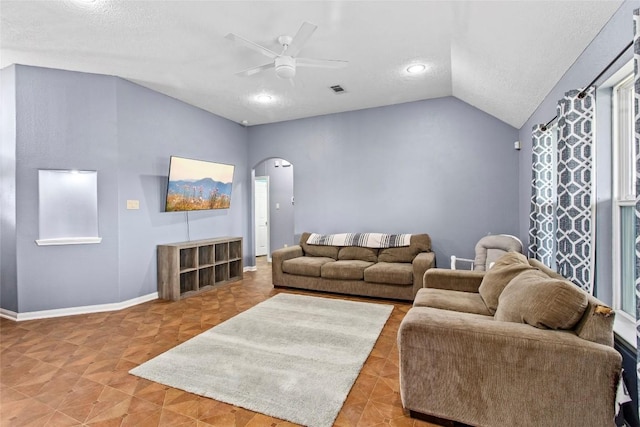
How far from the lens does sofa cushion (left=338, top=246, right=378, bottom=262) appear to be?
468 cm

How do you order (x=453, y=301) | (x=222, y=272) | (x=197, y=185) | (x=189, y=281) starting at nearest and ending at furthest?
1. (x=453, y=301)
2. (x=189, y=281)
3. (x=197, y=185)
4. (x=222, y=272)

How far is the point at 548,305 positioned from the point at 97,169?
457cm

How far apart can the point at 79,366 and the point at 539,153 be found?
458cm

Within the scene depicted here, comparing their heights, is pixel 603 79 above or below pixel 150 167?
above

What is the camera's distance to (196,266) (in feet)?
14.6

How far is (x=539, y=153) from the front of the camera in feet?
10.2

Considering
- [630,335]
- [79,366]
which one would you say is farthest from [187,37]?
[630,335]

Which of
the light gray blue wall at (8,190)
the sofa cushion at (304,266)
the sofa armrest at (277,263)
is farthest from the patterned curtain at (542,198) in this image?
the light gray blue wall at (8,190)

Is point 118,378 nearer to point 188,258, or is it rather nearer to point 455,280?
point 188,258

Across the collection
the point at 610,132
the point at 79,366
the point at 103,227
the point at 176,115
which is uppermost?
the point at 176,115

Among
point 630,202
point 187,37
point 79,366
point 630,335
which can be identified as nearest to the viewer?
point 630,335

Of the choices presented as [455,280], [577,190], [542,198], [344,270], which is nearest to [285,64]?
[577,190]

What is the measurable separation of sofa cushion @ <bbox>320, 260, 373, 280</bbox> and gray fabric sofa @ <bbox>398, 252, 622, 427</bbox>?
2.36 meters

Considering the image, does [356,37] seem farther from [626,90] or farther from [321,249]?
[321,249]
